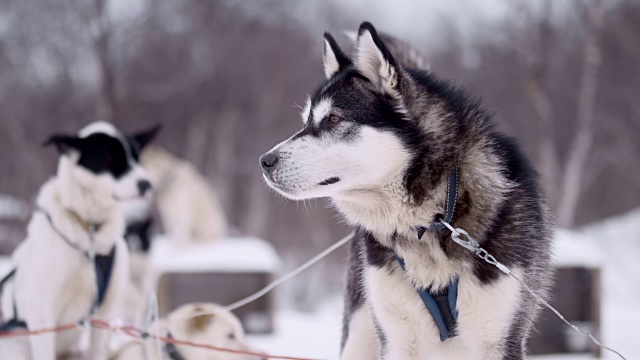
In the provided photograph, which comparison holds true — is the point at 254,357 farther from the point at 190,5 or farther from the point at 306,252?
the point at 306,252

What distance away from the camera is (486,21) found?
13273 mm

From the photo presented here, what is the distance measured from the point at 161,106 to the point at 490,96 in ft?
27.9

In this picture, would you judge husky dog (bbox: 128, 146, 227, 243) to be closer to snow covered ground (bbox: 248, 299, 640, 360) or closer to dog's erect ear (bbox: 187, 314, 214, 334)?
snow covered ground (bbox: 248, 299, 640, 360)

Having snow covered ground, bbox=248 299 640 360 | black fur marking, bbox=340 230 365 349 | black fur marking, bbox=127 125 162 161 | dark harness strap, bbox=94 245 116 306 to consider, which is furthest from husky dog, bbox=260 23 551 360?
snow covered ground, bbox=248 299 640 360

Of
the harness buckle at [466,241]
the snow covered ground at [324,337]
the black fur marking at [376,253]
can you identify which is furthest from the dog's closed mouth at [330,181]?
the snow covered ground at [324,337]

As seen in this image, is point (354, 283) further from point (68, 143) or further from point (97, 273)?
point (68, 143)

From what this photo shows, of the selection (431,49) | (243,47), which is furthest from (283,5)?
(431,49)

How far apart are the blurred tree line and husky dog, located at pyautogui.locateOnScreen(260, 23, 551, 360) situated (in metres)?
8.83

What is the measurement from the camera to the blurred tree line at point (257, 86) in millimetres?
11180

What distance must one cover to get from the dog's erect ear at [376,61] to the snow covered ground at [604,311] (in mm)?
3689

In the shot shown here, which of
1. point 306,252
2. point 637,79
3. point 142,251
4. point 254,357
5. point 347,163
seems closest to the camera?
point 347,163

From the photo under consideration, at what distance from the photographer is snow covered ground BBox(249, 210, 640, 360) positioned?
21.8 ft

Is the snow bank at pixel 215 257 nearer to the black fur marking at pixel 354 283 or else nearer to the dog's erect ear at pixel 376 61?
the black fur marking at pixel 354 283

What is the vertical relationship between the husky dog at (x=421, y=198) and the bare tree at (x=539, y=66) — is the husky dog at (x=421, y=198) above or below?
below
